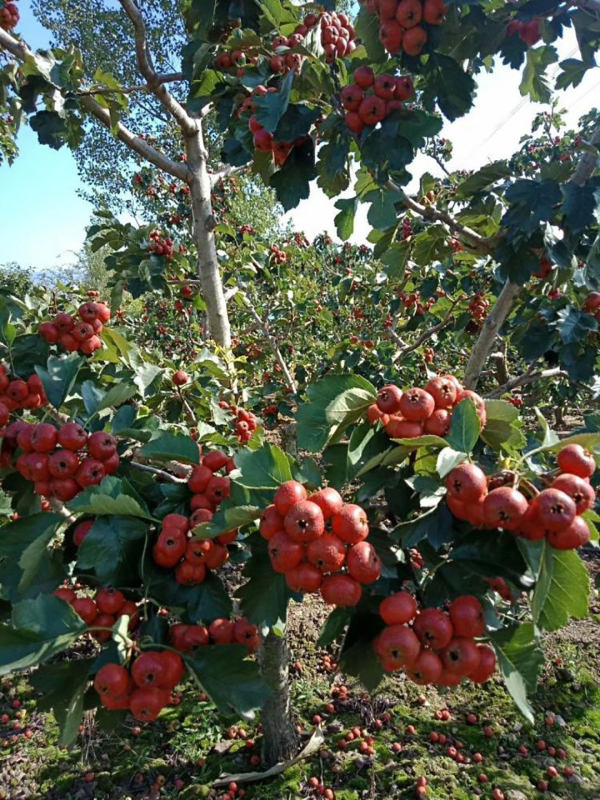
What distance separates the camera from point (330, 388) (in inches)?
45.9

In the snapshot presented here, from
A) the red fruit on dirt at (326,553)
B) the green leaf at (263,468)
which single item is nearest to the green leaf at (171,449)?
the green leaf at (263,468)

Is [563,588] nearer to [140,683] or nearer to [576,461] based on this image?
[576,461]

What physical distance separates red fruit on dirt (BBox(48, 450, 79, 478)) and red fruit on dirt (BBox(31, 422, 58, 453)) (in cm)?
4

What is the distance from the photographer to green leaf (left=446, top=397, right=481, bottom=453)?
92cm

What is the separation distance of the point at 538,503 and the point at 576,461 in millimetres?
142

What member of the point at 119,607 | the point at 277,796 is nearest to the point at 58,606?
the point at 119,607

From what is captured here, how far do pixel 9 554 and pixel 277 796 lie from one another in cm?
207

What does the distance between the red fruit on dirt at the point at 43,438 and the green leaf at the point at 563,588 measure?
1196 millimetres

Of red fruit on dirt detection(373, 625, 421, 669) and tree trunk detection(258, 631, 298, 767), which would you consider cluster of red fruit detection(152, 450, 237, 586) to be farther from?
tree trunk detection(258, 631, 298, 767)

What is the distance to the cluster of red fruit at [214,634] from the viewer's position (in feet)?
3.56

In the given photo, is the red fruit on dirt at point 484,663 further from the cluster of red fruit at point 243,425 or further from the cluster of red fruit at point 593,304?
the cluster of red fruit at point 593,304

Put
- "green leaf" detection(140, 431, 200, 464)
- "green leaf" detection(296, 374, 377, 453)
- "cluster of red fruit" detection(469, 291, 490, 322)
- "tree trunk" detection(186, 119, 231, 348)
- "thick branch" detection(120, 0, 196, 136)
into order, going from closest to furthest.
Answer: "green leaf" detection(296, 374, 377, 453), "green leaf" detection(140, 431, 200, 464), "thick branch" detection(120, 0, 196, 136), "tree trunk" detection(186, 119, 231, 348), "cluster of red fruit" detection(469, 291, 490, 322)

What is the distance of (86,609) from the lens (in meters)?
1.06

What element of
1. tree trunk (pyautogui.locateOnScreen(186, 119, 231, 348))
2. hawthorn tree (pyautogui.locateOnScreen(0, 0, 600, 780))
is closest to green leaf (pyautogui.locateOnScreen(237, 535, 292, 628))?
hawthorn tree (pyautogui.locateOnScreen(0, 0, 600, 780))
